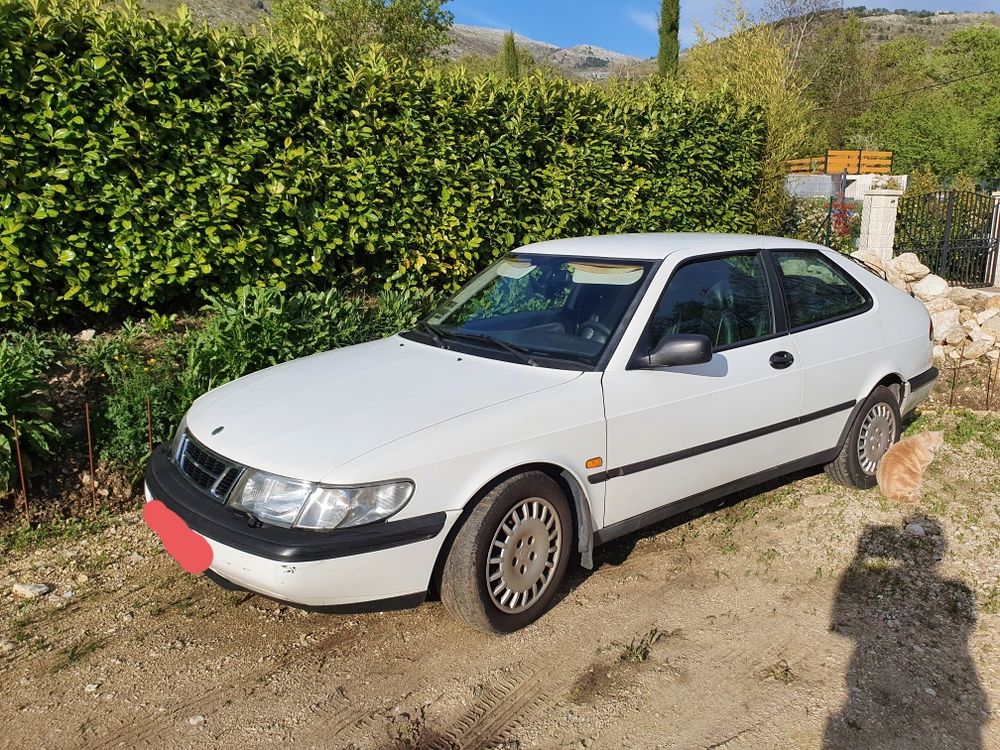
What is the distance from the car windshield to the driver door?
0.58 feet

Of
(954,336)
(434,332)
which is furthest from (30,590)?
(954,336)

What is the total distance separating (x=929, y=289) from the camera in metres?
10.2

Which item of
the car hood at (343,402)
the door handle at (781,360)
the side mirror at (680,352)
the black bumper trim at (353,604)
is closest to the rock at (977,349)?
the door handle at (781,360)

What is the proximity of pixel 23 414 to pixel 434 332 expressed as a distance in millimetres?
2369

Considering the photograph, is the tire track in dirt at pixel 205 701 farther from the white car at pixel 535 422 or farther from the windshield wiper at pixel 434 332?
the windshield wiper at pixel 434 332

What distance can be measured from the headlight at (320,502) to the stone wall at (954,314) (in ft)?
20.7

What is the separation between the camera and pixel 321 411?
11.0ft

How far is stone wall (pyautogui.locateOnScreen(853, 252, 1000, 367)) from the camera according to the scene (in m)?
8.30

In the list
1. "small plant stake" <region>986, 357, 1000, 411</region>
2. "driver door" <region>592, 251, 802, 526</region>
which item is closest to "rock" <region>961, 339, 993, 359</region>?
"small plant stake" <region>986, 357, 1000, 411</region>

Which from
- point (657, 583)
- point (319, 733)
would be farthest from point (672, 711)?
point (319, 733)

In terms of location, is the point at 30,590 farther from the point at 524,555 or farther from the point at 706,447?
the point at 706,447

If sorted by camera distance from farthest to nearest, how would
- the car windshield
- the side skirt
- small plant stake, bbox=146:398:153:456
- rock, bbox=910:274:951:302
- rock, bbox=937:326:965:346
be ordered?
rock, bbox=910:274:951:302
rock, bbox=937:326:965:346
small plant stake, bbox=146:398:153:456
the car windshield
the side skirt

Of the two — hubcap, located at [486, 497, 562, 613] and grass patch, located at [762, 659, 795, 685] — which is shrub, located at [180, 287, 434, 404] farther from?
grass patch, located at [762, 659, 795, 685]

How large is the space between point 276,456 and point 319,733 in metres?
1.02
